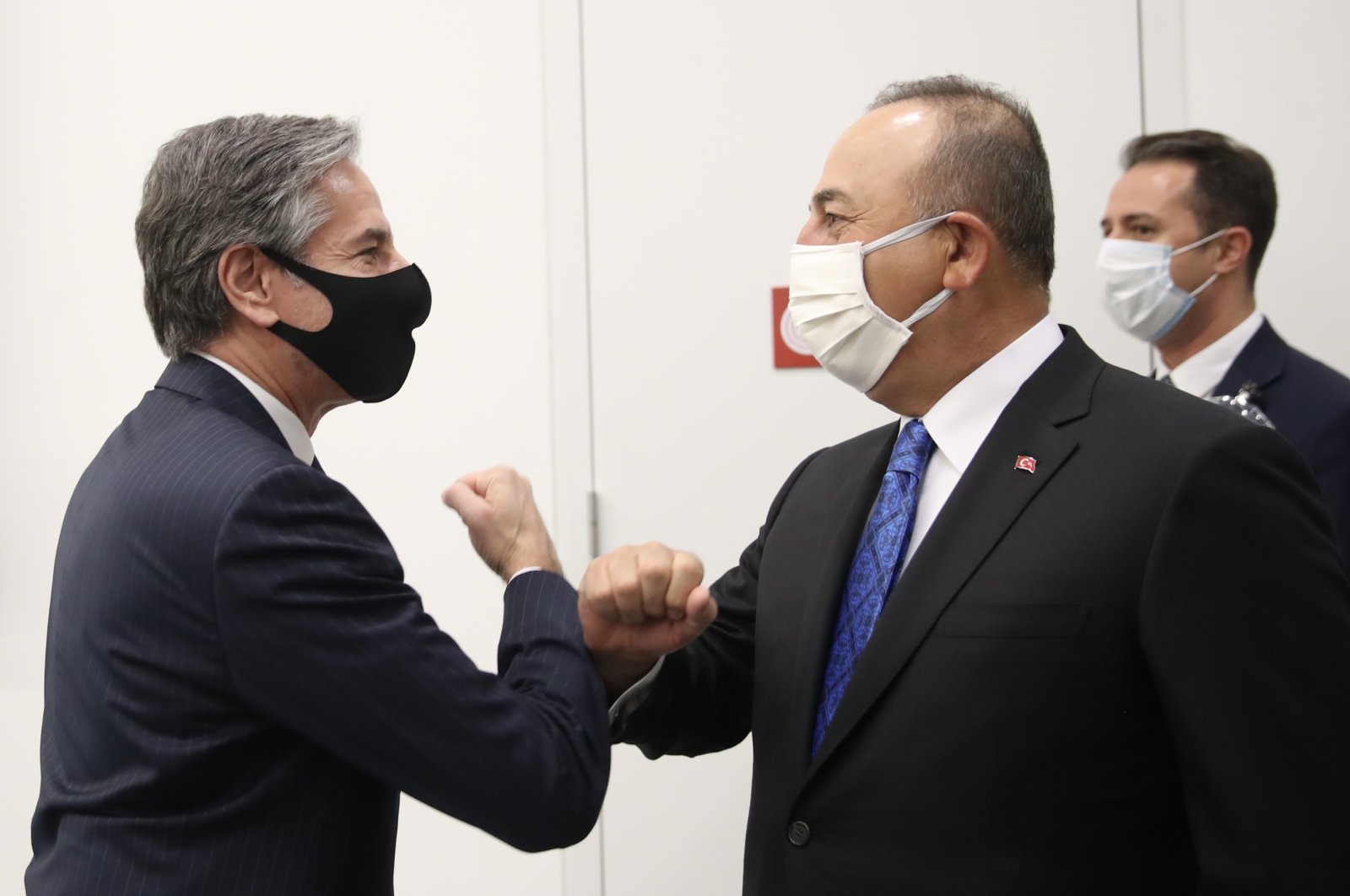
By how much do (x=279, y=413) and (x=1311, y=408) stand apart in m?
1.84

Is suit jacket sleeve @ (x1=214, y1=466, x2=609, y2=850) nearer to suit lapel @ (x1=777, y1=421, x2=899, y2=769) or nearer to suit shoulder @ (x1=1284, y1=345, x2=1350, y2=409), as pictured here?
suit lapel @ (x1=777, y1=421, x2=899, y2=769)

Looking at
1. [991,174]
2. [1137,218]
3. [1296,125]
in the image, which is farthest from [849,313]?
[1296,125]

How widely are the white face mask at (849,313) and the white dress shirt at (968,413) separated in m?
0.10

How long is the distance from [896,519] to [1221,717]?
1.37 ft

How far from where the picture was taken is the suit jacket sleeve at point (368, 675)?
3.95ft

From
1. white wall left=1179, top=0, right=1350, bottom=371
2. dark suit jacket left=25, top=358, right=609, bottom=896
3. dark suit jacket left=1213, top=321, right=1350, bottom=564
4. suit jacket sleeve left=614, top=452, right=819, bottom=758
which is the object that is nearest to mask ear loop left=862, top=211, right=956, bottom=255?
suit jacket sleeve left=614, top=452, right=819, bottom=758

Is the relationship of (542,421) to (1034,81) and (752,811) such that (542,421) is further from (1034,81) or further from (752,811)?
(752,811)

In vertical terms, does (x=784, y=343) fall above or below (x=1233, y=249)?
below

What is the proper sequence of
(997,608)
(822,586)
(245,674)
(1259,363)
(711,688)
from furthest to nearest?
(1259,363)
(711,688)
(822,586)
(997,608)
(245,674)

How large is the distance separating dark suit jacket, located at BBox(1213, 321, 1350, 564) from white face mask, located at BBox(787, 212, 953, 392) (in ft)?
3.64

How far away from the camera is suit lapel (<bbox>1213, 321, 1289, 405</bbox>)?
241cm

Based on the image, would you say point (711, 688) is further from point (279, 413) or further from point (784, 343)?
point (784, 343)

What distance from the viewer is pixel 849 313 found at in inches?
61.4

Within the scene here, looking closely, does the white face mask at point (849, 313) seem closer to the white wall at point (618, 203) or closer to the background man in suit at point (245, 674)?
the background man in suit at point (245, 674)
